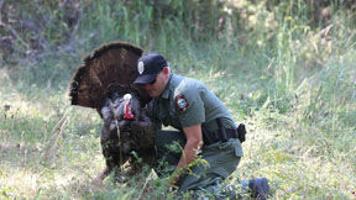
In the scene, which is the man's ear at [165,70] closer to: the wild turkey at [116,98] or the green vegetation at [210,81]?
the wild turkey at [116,98]

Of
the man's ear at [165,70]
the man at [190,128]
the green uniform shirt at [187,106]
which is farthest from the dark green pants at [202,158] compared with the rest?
the man's ear at [165,70]

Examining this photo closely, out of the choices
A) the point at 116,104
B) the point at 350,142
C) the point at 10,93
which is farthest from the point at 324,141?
the point at 10,93

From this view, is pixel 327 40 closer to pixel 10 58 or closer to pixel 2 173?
pixel 10 58

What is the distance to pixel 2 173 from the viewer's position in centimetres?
506

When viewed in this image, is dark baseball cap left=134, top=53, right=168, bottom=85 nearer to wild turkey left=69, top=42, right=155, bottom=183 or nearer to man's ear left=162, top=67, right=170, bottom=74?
man's ear left=162, top=67, right=170, bottom=74

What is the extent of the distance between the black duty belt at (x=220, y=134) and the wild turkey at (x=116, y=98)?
364mm

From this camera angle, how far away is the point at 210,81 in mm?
7664

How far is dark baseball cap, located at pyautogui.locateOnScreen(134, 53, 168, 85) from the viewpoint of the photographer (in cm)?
462

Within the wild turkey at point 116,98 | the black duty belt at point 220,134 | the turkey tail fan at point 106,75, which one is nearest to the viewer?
the wild turkey at point 116,98

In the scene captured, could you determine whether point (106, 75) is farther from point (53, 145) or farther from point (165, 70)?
point (53, 145)

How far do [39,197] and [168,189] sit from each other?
2.67ft

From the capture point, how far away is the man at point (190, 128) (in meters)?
4.64

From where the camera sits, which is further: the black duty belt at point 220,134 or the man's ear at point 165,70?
the black duty belt at point 220,134

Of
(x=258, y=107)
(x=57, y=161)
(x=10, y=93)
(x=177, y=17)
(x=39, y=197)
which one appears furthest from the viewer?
(x=177, y=17)
